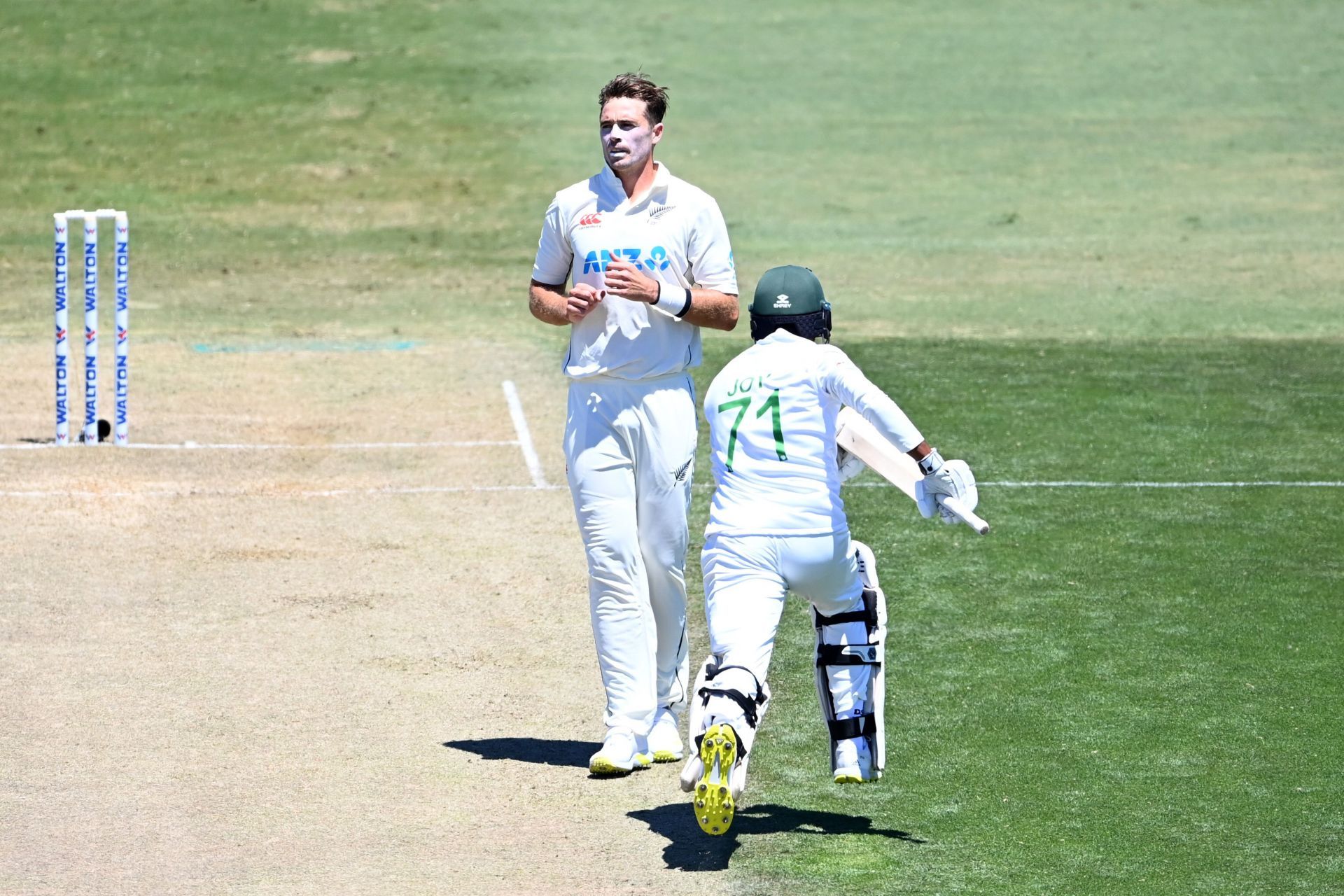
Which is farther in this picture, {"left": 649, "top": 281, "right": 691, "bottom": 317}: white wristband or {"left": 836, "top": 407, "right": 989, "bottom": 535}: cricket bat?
{"left": 649, "top": 281, "right": 691, "bottom": 317}: white wristband

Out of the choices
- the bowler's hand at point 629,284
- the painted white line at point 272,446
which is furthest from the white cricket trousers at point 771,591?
the painted white line at point 272,446

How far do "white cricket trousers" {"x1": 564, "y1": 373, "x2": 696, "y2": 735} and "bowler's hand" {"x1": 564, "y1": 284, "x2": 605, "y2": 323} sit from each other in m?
0.30

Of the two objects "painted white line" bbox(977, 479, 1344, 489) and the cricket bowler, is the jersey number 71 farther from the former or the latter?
"painted white line" bbox(977, 479, 1344, 489)

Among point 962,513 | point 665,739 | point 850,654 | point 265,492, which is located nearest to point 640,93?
point 962,513

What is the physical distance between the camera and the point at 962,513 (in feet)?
22.6

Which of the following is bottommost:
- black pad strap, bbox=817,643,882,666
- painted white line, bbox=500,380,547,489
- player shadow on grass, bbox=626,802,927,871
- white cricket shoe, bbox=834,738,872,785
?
painted white line, bbox=500,380,547,489

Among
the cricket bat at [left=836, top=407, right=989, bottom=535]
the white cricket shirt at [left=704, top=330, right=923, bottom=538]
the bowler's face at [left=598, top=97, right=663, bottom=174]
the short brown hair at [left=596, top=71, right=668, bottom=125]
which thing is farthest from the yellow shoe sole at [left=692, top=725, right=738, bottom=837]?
the short brown hair at [left=596, top=71, right=668, bottom=125]

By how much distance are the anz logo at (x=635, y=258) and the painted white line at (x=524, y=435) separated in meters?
5.10

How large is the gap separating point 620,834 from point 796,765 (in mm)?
1061

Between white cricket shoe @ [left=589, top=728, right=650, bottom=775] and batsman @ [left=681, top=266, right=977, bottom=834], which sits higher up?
batsman @ [left=681, top=266, right=977, bottom=834]

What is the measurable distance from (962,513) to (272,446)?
770 centimetres

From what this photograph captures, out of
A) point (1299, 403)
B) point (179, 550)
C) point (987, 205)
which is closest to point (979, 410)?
point (1299, 403)

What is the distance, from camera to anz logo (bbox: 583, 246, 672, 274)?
769 centimetres

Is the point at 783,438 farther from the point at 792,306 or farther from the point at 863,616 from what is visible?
the point at 863,616
